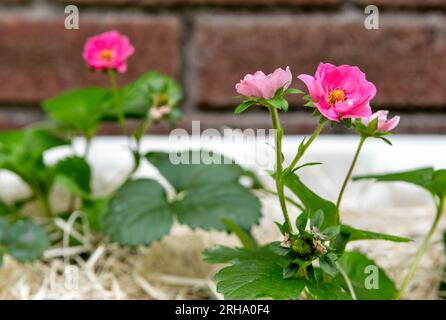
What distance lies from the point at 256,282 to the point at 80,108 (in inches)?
14.2

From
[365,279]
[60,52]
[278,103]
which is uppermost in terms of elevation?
[60,52]

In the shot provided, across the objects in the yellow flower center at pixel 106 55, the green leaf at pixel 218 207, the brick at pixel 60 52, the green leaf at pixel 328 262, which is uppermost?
the brick at pixel 60 52

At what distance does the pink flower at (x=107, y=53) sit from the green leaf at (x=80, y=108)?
0.36 ft

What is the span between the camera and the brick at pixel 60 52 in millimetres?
838

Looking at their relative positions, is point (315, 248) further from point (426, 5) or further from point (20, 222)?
point (426, 5)

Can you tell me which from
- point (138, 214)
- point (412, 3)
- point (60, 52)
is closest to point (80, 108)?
point (138, 214)

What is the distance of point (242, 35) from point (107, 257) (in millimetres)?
373

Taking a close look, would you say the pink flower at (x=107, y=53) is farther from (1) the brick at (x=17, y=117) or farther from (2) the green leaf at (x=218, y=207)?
(1) the brick at (x=17, y=117)

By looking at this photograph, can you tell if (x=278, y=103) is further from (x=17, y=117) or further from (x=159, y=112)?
(x=17, y=117)

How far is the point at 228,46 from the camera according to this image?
0.84 m

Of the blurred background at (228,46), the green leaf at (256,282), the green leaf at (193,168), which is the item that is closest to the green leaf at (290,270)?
the green leaf at (256,282)

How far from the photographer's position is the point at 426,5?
2.80 feet
